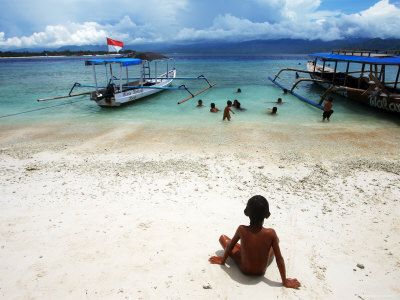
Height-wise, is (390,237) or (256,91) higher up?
(256,91)

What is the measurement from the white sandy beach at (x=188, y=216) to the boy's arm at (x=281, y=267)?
0.27 feet

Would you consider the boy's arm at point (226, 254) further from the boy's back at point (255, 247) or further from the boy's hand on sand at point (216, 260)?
the boy's back at point (255, 247)

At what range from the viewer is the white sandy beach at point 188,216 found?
3160 mm

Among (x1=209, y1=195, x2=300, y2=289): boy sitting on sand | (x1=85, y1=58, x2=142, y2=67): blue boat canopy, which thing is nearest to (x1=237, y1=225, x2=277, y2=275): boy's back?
(x1=209, y1=195, x2=300, y2=289): boy sitting on sand

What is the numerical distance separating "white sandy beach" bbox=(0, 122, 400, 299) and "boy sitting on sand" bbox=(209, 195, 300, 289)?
0.15 meters

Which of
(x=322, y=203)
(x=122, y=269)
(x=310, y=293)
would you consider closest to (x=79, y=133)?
(x=122, y=269)

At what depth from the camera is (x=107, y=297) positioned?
2.96m

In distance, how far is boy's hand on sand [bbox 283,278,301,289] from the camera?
121 inches

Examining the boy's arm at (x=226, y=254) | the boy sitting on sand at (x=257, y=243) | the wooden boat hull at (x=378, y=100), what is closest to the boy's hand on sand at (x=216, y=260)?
the boy's arm at (x=226, y=254)

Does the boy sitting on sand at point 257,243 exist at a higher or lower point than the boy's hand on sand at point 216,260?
higher

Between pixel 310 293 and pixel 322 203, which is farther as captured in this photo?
pixel 322 203

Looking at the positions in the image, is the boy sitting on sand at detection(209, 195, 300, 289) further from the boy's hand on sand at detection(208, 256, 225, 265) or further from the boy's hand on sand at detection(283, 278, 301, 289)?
the boy's hand on sand at detection(208, 256, 225, 265)

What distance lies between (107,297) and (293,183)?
15.2 feet

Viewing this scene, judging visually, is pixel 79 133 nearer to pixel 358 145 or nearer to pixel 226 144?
pixel 226 144
